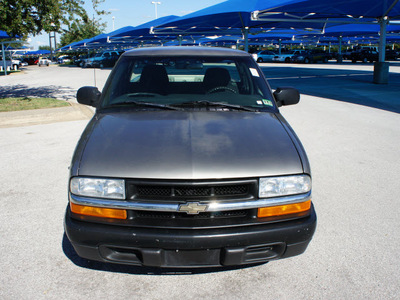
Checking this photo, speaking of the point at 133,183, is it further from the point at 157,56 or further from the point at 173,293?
the point at 157,56

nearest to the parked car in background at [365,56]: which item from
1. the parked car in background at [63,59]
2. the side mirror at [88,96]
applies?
the side mirror at [88,96]

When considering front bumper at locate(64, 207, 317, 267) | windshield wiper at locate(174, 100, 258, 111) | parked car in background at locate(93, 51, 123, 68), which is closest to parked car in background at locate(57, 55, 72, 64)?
parked car in background at locate(93, 51, 123, 68)

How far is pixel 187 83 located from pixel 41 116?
7027 millimetres

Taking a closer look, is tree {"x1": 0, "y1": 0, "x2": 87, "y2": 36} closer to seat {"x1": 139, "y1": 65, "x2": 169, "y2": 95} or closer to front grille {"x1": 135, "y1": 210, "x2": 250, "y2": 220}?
seat {"x1": 139, "y1": 65, "x2": 169, "y2": 95}

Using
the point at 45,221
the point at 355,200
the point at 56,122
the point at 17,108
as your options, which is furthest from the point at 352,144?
the point at 17,108

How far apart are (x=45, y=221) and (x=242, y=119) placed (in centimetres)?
221

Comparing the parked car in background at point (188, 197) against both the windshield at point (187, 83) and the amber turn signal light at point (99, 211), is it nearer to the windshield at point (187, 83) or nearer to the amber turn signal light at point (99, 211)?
the amber turn signal light at point (99, 211)

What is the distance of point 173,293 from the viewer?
266 cm

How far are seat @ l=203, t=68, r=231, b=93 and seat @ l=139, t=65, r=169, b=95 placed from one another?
414 millimetres

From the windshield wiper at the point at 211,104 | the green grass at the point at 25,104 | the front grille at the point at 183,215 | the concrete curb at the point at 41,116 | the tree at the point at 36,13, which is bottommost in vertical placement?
the concrete curb at the point at 41,116

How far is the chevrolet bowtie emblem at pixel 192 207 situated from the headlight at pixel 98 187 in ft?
1.32

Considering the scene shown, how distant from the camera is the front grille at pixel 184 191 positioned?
2426mm

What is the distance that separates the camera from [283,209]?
2570 mm

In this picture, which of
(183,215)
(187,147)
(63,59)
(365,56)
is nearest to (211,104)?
(187,147)
